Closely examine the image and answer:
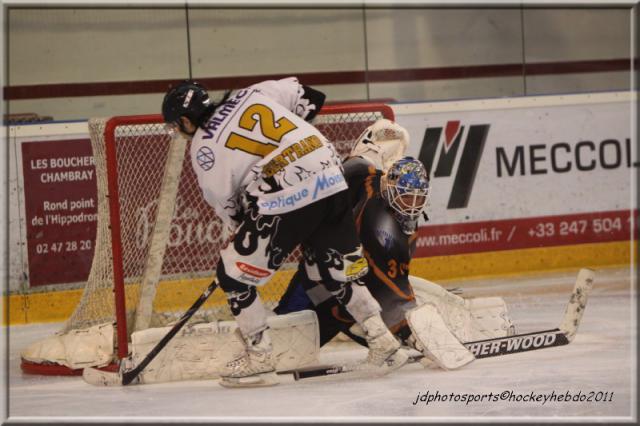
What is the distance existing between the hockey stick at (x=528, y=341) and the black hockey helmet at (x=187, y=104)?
1.01m

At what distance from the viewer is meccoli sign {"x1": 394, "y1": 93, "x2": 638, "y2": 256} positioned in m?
5.82

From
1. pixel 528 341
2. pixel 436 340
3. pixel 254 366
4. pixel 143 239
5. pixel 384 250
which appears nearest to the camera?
pixel 254 366

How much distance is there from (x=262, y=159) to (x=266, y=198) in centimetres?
13

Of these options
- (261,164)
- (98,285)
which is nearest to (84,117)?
(98,285)

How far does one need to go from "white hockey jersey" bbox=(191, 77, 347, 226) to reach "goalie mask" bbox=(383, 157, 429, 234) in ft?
1.27

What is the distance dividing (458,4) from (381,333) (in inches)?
159

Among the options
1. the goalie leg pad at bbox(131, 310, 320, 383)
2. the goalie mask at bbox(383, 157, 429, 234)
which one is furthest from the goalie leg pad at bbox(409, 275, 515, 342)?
the goalie leg pad at bbox(131, 310, 320, 383)

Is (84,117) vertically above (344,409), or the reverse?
(84,117)

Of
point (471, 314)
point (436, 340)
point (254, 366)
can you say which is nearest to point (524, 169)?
point (471, 314)

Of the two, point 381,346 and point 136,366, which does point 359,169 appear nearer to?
point 381,346

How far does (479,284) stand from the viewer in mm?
5695

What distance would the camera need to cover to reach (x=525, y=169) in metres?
5.96

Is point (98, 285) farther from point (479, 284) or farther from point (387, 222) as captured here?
point (479, 284)

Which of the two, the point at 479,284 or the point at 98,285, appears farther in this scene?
the point at 479,284
